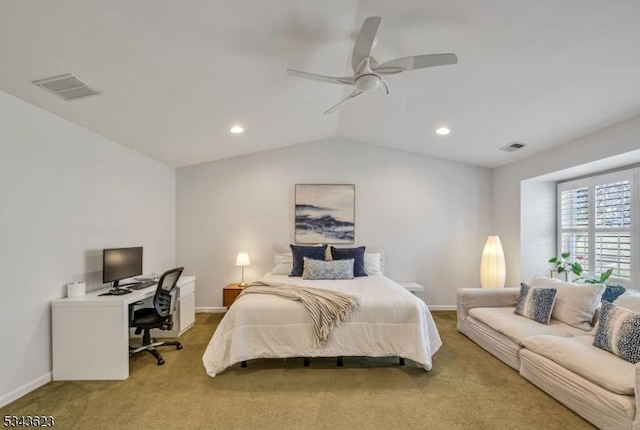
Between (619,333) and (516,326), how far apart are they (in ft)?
2.65

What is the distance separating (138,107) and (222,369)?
257cm

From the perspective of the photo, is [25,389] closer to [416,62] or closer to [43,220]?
[43,220]

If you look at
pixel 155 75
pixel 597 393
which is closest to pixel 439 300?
pixel 597 393

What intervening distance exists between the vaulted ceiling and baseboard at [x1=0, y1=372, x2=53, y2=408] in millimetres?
2323

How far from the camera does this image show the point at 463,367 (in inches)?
122

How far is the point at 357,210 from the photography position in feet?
17.2

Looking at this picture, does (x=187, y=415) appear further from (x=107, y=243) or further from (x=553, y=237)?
(x=553, y=237)

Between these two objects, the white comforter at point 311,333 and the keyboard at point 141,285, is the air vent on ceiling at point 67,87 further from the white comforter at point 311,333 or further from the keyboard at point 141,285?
the white comforter at point 311,333

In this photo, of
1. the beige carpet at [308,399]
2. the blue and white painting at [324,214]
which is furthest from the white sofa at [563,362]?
the blue and white painting at [324,214]

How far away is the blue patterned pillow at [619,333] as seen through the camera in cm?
228

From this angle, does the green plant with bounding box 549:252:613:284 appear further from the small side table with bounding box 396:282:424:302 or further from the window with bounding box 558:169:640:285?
the small side table with bounding box 396:282:424:302

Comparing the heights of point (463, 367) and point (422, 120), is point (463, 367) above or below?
below

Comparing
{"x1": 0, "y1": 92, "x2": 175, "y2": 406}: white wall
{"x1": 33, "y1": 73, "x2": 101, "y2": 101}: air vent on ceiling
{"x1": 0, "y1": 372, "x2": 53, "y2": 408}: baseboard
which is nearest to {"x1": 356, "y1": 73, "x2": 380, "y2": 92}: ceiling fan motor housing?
{"x1": 33, "y1": 73, "x2": 101, "y2": 101}: air vent on ceiling

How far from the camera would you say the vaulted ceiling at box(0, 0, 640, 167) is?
6.48 ft
